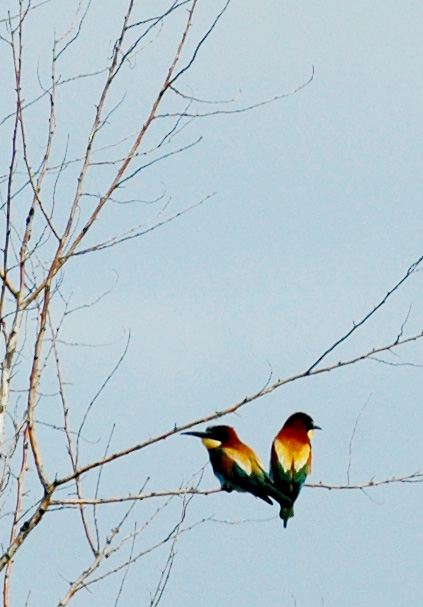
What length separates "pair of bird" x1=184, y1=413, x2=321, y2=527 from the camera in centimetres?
667

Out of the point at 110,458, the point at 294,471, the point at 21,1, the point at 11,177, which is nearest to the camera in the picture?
the point at 110,458

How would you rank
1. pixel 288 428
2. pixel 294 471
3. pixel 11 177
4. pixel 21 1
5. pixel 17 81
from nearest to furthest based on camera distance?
pixel 11 177 → pixel 17 81 → pixel 21 1 → pixel 294 471 → pixel 288 428

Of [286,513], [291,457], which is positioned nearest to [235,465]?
[291,457]

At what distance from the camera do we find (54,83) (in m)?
4.24

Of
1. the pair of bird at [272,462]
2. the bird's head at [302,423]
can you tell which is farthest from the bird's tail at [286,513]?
the bird's head at [302,423]

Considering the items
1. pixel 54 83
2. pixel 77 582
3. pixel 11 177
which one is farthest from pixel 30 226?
pixel 77 582

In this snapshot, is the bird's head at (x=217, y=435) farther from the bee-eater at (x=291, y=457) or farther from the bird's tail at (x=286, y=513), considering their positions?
the bird's tail at (x=286, y=513)

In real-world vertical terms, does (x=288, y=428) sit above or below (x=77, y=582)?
above

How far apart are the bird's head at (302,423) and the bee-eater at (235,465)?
297mm

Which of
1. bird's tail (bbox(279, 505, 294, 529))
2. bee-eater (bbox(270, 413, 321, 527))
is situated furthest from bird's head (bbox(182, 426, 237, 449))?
bird's tail (bbox(279, 505, 294, 529))

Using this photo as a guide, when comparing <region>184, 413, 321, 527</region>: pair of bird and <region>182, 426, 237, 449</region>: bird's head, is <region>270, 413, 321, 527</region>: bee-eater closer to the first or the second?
<region>184, 413, 321, 527</region>: pair of bird

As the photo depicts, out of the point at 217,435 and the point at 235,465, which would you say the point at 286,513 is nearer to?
the point at 235,465

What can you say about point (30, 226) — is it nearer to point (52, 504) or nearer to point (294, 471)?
point (52, 504)

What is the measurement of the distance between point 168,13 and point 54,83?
44 cm
